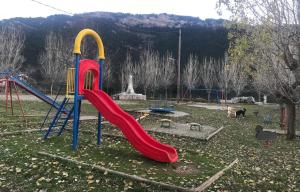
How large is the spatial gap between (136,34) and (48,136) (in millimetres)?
68693

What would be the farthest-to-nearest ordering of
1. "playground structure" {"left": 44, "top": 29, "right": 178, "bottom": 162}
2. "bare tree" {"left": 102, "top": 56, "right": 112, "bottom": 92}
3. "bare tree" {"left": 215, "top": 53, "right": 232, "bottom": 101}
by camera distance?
"bare tree" {"left": 102, "top": 56, "right": 112, "bottom": 92}, "bare tree" {"left": 215, "top": 53, "right": 232, "bottom": 101}, "playground structure" {"left": 44, "top": 29, "right": 178, "bottom": 162}

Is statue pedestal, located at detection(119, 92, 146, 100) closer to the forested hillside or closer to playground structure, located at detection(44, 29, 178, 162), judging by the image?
the forested hillside

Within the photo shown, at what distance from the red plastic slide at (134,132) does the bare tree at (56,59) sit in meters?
42.6

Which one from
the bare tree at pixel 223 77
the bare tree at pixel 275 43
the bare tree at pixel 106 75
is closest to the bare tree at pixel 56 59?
the bare tree at pixel 106 75

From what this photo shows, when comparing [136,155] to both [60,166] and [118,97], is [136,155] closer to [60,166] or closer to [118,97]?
[60,166]

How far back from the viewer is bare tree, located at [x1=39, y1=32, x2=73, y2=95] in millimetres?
52844

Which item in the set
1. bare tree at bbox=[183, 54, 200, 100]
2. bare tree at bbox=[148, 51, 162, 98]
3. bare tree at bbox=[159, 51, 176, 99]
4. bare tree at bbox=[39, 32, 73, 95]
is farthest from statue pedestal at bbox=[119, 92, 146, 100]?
bare tree at bbox=[183, 54, 200, 100]

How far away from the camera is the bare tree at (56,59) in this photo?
2080 inches

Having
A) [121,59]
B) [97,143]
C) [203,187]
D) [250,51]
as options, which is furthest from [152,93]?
[203,187]

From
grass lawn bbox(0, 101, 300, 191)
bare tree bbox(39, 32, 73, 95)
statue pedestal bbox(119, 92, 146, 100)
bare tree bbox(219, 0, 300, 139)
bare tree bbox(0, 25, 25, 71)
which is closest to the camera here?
grass lawn bbox(0, 101, 300, 191)

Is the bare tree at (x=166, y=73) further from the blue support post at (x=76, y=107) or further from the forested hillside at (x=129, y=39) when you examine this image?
the blue support post at (x=76, y=107)

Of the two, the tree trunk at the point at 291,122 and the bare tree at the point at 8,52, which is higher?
the bare tree at the point at 8,52

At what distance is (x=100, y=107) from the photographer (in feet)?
32.8

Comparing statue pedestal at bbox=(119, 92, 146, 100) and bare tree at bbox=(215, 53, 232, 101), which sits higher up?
bare tree at bbox=(215, 53, 232, 101)
